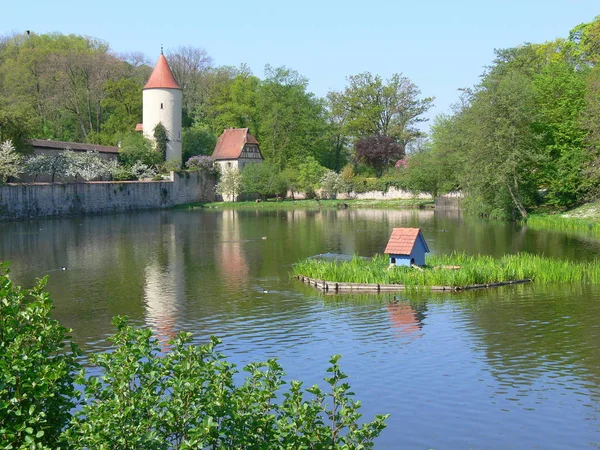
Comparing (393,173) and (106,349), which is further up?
(393,173)

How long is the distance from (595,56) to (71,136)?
181 ft

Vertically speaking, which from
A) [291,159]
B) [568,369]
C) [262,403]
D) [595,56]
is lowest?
[568,369]

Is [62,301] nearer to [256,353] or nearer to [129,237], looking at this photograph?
[256,353]

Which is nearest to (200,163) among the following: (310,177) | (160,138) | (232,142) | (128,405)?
(160,138)

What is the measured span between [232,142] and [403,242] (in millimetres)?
58619

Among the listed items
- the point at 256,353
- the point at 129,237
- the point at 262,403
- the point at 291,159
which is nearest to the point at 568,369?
the point at 256,353

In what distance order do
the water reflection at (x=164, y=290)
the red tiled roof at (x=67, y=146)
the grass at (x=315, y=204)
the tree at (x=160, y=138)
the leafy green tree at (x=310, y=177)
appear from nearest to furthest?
the water reflection at (x=164, y=290), the red tiled roof at (x=67, y=146), the grass at (x=315, y=204), the tree at (x=160, y=138), the leafy green tree at (x=310, y=177)

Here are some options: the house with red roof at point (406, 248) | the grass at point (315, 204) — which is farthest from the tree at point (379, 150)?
the house with red roof at point (406, 248)

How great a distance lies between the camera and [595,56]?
62.9 meters

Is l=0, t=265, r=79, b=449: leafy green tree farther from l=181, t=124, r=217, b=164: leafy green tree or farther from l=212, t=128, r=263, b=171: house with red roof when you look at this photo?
l=181, t=124, r=217, b=164: leafy green tree

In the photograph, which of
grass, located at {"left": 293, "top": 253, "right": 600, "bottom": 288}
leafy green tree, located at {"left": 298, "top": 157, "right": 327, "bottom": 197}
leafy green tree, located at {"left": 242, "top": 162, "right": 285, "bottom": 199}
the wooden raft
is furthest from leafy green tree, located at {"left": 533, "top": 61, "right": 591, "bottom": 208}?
leafy green tree, located at {"left": 242, "top": 162, "right": 285, "bottom": 199}

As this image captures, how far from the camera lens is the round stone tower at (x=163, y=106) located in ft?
254

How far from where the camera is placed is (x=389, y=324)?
67.7ft

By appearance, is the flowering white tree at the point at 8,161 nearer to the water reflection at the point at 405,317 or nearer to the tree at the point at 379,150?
the tree at the point at 379,150
